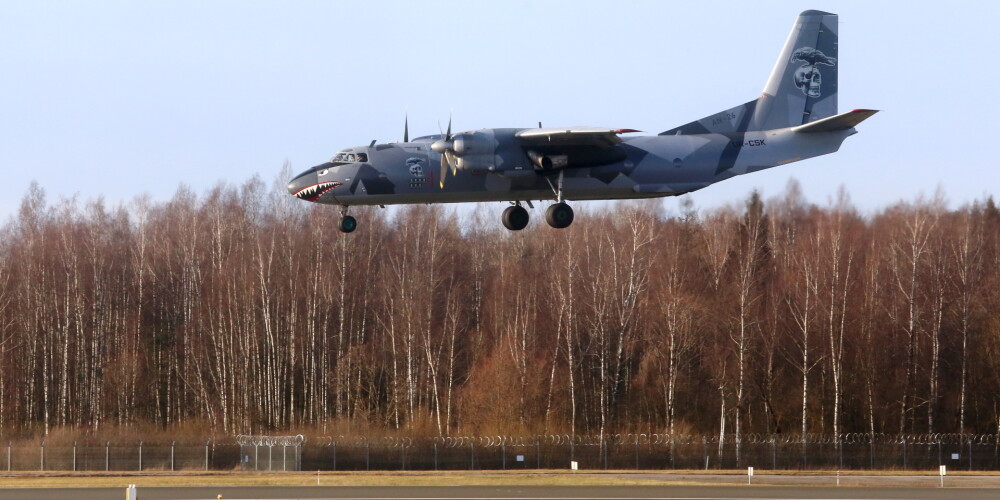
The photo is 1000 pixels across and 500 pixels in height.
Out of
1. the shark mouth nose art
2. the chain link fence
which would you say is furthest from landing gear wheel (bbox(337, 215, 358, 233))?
the chain link fence

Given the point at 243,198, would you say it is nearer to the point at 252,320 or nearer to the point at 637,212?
the point at 252,320

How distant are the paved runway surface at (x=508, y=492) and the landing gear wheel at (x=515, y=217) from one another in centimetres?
818

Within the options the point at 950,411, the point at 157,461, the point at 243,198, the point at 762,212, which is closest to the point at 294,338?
the point at 243,198

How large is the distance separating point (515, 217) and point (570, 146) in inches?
122

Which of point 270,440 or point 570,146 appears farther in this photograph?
point 270,440

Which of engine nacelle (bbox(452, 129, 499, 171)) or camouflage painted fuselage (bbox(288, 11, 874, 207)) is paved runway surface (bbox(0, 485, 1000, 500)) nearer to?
camouflage painted fuselage (bbox(288, 11, 874, 207))

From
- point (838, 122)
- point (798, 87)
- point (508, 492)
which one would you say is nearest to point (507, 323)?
point (508, 492)

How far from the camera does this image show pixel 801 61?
38250mm

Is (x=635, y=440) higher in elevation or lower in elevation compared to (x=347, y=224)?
lower

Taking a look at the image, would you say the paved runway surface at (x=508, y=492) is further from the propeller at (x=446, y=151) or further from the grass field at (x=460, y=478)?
the propeller at (x=446, y=151)

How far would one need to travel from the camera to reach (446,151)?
32.8 m

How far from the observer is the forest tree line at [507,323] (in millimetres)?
61969

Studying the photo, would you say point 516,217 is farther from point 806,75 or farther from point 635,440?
point 635,440

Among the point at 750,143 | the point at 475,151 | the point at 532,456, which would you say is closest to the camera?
the point at 475,151
